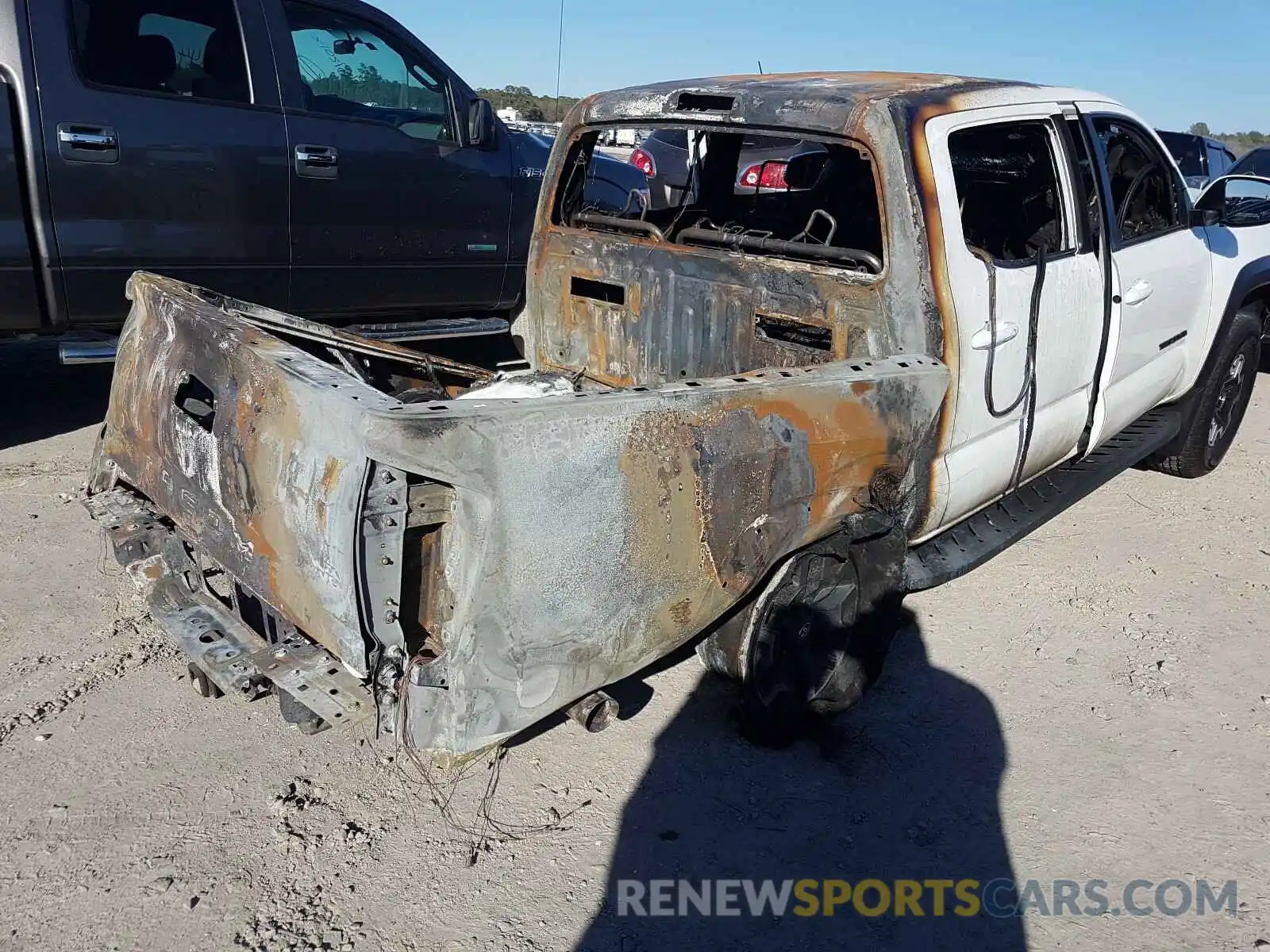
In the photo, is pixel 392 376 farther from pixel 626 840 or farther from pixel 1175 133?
pixel 1175 133

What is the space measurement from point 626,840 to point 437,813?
1.69 ft

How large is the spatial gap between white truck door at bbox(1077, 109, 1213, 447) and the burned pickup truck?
0.06ft

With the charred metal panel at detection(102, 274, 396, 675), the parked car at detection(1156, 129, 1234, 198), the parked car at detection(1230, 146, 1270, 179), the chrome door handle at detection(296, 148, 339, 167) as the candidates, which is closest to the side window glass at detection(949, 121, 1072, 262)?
the charred metal panel at detection(102, 274, 396, 675)

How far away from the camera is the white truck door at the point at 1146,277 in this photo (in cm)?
388

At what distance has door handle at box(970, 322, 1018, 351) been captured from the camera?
10.1 feet

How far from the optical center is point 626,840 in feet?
8.71

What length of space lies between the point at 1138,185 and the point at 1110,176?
0.46 feet

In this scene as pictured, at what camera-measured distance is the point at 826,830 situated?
2752mm

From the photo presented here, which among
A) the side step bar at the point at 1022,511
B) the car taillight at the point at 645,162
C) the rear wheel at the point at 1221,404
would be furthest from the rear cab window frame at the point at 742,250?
the car taillight at the point at 645,162

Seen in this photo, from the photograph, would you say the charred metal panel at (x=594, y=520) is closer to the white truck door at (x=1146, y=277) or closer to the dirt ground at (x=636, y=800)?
the dirt ground at (x=636, y=800)

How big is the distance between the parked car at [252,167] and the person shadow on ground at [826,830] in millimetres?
3050

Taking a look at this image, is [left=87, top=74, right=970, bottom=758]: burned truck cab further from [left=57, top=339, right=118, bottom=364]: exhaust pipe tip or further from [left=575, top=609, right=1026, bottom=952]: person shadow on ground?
[left=57, top=339, right=118, bottom=364]: exhaust pipe tip

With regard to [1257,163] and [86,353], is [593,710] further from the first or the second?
[1257,163]

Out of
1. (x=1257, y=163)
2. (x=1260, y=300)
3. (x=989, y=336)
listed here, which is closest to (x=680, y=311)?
(x=989, y=336)
